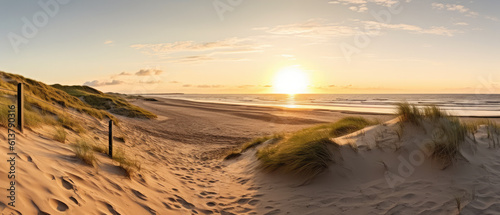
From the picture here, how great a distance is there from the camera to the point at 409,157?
6.60 m

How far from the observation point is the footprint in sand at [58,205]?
3.52 meters

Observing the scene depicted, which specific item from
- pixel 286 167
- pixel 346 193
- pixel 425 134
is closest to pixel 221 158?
pixel 286 167

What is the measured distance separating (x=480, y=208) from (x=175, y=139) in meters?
13.3

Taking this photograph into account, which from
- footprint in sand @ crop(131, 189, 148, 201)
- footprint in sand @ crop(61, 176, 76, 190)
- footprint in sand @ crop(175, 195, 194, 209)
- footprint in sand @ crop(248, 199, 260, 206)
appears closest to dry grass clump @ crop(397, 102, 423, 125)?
footprint in sand @ crop(248, 199, 260, 206)

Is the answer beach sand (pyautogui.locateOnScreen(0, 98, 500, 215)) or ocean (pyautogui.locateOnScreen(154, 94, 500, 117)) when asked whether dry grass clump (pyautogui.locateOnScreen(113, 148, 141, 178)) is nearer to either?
beach sand (pyautogui.locateOnScreen(0, 98, 500, 215))

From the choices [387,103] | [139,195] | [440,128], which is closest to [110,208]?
[139,195]

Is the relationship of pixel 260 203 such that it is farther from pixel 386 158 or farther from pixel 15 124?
pixel 15 124

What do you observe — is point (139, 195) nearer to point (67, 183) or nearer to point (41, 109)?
point (67, 183)

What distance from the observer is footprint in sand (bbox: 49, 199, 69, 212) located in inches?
138

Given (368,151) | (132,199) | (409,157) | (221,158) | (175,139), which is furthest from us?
(175,139)

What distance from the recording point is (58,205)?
358 centimetres

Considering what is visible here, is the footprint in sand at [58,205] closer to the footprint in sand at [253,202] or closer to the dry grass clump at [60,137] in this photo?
the dry grass clump at [60,137]

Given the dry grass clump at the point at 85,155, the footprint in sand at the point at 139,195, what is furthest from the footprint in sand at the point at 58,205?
the dry grass clump at the point at 85,155

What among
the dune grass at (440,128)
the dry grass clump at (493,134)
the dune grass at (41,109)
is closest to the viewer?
the dune grass at (440,128)
